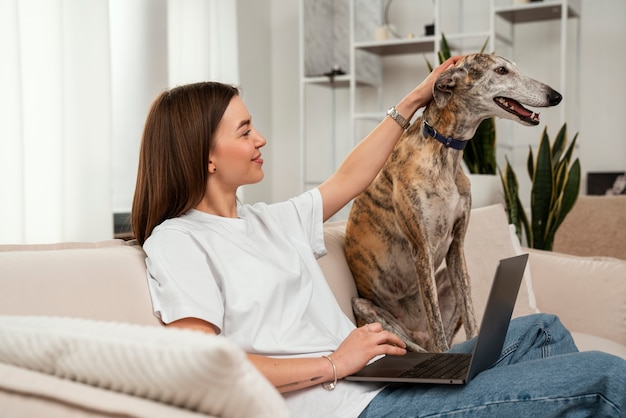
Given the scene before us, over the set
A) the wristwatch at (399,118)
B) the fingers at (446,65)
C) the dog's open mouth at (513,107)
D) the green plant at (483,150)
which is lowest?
the green plant at (483,150)

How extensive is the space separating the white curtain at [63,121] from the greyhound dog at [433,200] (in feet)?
5.84

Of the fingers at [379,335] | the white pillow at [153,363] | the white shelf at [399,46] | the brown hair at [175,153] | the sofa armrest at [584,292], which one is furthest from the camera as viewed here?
the white shelf at [399,46]

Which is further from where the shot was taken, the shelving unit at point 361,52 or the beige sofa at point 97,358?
the shelving unit at point 361,52

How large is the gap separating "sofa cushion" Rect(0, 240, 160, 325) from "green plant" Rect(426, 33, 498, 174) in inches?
88.8

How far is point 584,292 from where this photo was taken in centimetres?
238

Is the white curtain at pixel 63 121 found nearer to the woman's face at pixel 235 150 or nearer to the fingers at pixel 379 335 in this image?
the woman's face at pixel 235 150

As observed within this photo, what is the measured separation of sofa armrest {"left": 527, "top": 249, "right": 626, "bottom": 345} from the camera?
7.70 feet

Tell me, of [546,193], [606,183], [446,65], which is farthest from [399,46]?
[446,65]

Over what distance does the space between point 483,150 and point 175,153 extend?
7.16ft

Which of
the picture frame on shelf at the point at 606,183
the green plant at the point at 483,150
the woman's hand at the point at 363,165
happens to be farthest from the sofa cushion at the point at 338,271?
the picture frame on shelf at the point at 606,183

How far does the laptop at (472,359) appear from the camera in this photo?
116 centimetres

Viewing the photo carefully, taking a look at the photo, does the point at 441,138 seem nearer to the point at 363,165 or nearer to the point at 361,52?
the point at 363,165

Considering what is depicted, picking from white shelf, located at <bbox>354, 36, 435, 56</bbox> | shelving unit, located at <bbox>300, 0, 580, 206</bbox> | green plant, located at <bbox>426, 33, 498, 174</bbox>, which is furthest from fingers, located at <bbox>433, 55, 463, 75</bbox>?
white shelf, located at <bbox>354, 36, 435, 56</bbox>

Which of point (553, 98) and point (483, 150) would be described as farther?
point (483, 150)
